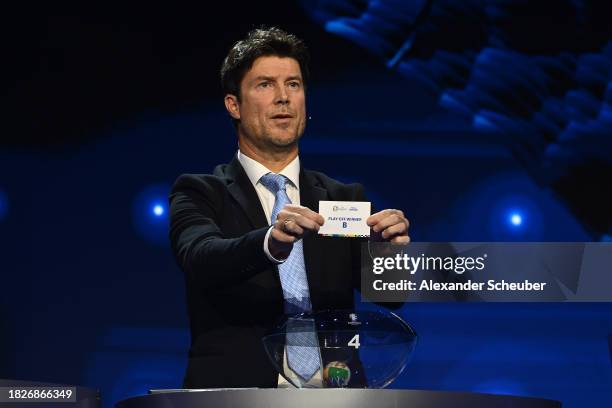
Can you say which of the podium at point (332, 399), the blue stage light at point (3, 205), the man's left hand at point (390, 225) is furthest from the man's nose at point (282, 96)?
the blue stage light at point (3, 205)

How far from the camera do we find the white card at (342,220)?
79.2 inches

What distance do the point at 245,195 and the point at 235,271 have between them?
1.34ft

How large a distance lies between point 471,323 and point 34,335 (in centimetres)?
155

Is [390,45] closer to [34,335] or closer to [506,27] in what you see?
[506,27]

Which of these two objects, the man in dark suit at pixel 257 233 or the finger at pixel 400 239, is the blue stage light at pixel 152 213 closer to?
the man in dark suit at pixel 257 233

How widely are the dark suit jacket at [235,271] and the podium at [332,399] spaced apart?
532 millimetres

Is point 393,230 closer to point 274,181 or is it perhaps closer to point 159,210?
point 274,181

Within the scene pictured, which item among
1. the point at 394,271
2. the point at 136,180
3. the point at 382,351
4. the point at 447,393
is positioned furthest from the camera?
the point at 136,180

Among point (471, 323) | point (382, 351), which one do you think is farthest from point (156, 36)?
point (382, 351)

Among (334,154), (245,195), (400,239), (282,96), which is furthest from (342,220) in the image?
(334,154)

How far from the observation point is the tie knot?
2561mm

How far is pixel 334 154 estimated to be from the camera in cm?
375

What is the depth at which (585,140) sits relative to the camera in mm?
3811

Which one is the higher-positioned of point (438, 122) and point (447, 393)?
point (438, 122)
